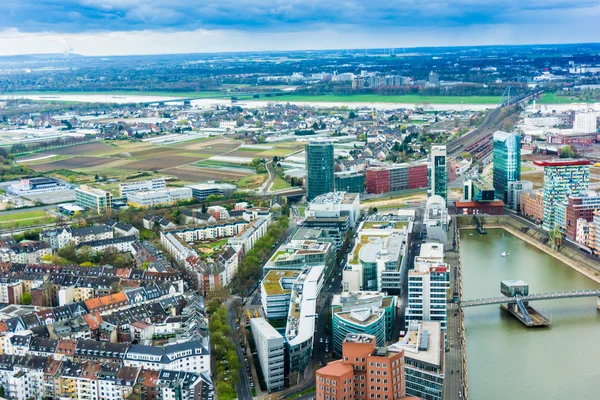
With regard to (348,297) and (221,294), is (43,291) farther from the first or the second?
(348,297)

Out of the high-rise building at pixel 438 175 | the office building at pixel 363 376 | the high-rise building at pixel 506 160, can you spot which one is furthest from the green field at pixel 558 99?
the office building at pixel 363 376

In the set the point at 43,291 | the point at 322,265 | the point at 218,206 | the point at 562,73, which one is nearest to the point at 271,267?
the point at 322,265

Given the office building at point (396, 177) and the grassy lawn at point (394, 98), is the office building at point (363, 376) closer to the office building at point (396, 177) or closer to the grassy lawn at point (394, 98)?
the office building at point (396, 177)

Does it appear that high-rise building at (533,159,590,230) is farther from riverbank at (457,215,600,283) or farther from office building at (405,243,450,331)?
office building at (405,243,450,331)

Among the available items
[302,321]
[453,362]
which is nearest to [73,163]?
[302,321]

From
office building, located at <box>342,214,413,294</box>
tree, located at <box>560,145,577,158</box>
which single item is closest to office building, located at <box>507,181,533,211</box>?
office building, located at <box>342,214,413,294</box>

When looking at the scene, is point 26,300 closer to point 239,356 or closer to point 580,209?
point 239,356
